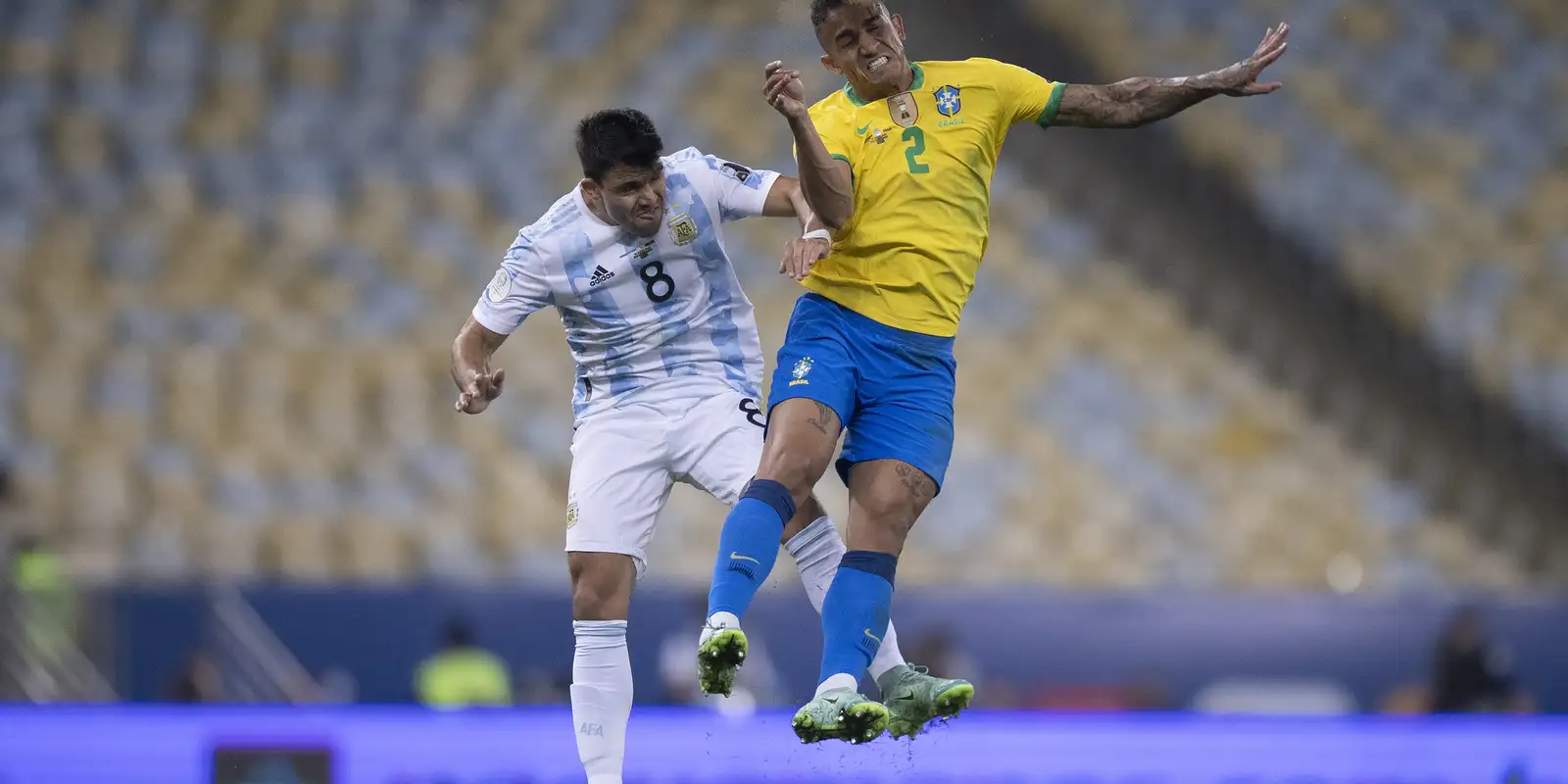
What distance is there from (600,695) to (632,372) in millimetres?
1027

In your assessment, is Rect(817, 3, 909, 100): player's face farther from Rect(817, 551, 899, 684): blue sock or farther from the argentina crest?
Rect(817, 551, 899, 684): blue sock

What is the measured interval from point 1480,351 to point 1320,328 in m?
1.23

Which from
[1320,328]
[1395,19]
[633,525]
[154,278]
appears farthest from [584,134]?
[1395,19]

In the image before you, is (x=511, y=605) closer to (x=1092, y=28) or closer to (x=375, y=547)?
(x=375, y=547)

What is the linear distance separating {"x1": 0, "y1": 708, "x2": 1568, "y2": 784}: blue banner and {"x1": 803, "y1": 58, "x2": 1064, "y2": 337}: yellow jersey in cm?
307

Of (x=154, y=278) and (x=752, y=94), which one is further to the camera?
(x=752, y=94)

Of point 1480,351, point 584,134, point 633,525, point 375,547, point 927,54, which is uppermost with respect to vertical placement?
point 927,54

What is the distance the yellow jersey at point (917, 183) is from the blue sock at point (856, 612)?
0.75m

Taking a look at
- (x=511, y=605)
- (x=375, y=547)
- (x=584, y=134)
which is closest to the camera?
(x=584, y=134)

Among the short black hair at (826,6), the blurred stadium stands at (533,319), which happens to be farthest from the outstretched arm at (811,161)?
the blurred stadium stands at (533,319)

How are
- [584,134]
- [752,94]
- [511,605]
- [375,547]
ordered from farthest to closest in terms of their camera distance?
1. [752,94]
2. [375,547]
3. [511,605]
4. [584,134]

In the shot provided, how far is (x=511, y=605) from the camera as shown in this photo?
12.5 m

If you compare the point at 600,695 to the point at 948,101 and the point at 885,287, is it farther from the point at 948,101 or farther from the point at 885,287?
the point at 948,101

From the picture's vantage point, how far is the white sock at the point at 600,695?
19.8 ft
